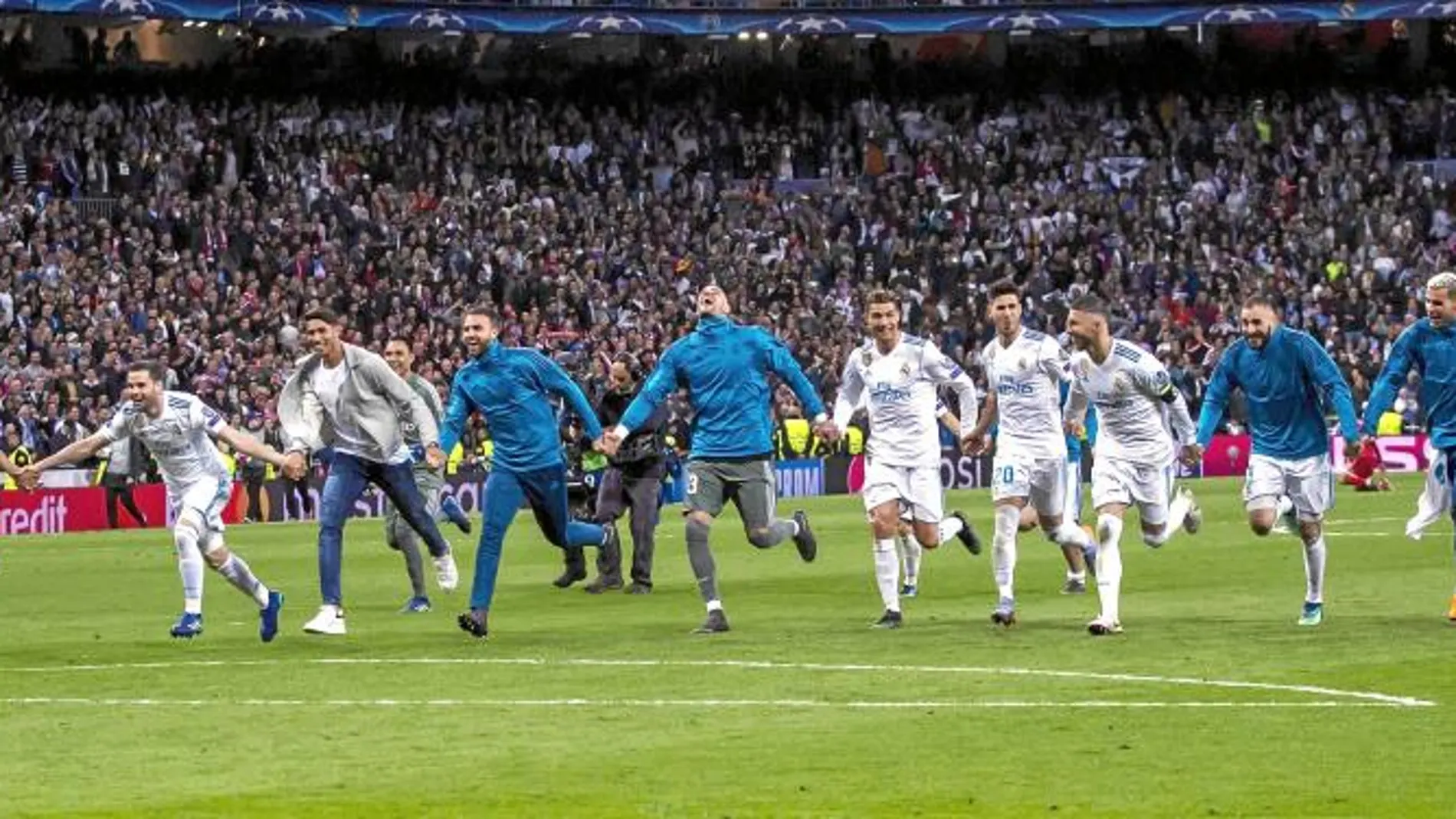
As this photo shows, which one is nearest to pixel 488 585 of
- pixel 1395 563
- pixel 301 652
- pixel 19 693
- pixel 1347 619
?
pixel 301 652

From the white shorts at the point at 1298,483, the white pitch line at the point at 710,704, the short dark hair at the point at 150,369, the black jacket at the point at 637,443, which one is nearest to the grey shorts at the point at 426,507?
the black jacket at the point at 637,443

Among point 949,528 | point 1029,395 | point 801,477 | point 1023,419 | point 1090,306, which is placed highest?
point 1090,306

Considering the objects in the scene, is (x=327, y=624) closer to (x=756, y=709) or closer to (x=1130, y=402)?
(x=1130, y=402)

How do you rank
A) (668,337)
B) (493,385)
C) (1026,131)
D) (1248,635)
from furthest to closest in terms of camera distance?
(1026,131) < (668,337) < (493,385) < (1248,635)

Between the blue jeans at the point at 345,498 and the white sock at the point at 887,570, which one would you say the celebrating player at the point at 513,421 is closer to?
the blue jeans at the point at 345,498

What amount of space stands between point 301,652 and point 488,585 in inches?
60.8

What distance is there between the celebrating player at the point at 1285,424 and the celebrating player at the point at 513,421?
182 inches

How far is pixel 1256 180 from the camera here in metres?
65.2

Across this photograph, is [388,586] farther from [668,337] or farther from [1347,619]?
[668,337]

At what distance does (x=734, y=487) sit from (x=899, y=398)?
1350 millimetres

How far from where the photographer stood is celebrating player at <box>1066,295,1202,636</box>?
67.1 feet

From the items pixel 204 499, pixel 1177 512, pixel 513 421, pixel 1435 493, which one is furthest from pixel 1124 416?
pixel 204 499

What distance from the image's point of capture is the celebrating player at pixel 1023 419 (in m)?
21.8

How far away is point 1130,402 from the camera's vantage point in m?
20.7
